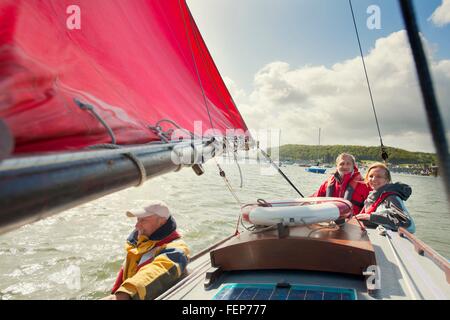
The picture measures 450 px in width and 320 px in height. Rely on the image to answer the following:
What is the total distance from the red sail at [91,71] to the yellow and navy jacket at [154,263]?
114cm

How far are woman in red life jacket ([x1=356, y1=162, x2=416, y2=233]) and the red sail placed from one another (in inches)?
102

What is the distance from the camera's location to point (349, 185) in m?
5.05

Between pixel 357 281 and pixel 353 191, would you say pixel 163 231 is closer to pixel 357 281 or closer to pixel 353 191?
pixel 357 281

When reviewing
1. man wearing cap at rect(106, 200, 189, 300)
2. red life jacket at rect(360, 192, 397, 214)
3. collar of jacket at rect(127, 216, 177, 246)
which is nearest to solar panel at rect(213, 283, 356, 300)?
man wearing cap at rect(106, 200, 189, 300)

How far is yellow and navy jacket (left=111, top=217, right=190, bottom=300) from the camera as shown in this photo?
2.31m

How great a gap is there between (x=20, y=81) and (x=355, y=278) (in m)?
2.26

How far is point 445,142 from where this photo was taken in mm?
513

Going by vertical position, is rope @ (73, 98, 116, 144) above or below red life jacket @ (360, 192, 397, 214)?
above

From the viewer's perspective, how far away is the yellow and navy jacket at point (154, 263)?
231cm

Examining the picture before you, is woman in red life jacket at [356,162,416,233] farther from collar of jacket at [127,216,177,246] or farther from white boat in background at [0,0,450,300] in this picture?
collar of jacket at [127,216,177,246]

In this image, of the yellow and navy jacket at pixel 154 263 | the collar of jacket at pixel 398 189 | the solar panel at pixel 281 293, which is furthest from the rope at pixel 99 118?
the collar of jacket at pixel 398 189
